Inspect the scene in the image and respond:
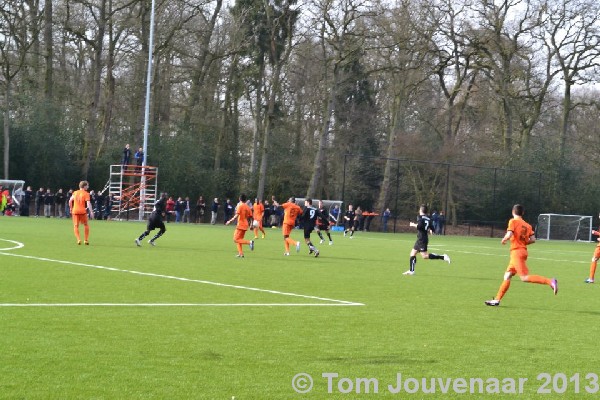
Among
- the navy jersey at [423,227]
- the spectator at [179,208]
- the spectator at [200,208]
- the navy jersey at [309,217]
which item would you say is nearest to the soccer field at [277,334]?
the navy jersey at [423,227]

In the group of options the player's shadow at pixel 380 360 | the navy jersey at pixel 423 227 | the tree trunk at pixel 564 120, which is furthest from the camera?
the tree trunk at pixel 564 120

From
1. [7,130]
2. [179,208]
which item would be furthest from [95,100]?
[179,208]

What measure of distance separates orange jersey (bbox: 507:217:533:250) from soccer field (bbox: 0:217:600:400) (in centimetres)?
→ 105

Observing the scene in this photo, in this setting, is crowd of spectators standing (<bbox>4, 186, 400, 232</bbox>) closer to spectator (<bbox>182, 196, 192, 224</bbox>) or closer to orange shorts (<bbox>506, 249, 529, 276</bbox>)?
spectator (<bbox>182, 196, 192, 224</bbox>)

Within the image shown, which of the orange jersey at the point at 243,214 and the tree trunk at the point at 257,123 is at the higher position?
the tree trunk at the point at 257,123

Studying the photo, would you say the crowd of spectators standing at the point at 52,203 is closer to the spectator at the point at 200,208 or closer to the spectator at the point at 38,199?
the spectator at the point at 38,199

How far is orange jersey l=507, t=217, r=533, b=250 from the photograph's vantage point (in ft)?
50.0

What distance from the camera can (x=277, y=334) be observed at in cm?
1129

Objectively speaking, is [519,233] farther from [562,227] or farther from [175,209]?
[562,227]

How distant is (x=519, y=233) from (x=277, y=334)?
556 centimetres

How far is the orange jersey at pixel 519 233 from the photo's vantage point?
15.2m

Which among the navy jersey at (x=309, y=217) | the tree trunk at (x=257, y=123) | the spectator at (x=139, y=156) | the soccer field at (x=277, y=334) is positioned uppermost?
the tree trunk at (x=257, y=123)

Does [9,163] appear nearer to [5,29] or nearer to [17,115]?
[17,115]

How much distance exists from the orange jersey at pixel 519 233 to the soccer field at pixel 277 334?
1.05m
